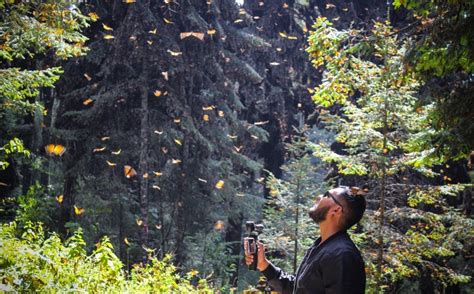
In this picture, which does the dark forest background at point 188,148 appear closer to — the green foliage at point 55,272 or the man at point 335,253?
the green foliage at point 55,272

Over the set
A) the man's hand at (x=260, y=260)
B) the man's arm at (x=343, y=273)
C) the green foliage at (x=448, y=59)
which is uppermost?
the green foliage at (x=448, y=59)

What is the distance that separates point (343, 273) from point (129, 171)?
15.2m

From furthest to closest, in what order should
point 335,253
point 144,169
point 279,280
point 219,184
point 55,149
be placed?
point 219,184, point 55,149, point 144,169, point 279,280, point 335,253

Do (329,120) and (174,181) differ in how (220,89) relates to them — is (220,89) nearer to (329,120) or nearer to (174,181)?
(174,181)

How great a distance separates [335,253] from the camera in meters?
3.10

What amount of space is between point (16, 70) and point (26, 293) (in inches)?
162

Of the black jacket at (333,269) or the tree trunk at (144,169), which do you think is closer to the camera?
the black jacket at (333,269)

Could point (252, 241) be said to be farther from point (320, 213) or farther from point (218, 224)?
point (218, 224)

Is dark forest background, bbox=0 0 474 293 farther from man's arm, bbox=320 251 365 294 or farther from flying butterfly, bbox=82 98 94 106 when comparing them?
man's arm, bbox=320 251 365 294

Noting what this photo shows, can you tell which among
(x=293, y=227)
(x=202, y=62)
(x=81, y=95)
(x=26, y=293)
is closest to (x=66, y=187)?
(x=81, y=95)

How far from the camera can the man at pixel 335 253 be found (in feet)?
9.85

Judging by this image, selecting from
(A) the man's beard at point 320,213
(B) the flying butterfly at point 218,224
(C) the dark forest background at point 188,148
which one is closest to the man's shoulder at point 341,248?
(A) the man's beard at point 320,213

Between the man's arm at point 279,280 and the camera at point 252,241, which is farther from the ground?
the camera at point 252,241

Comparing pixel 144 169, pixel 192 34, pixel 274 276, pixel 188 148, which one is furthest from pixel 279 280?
pixel 188 148
